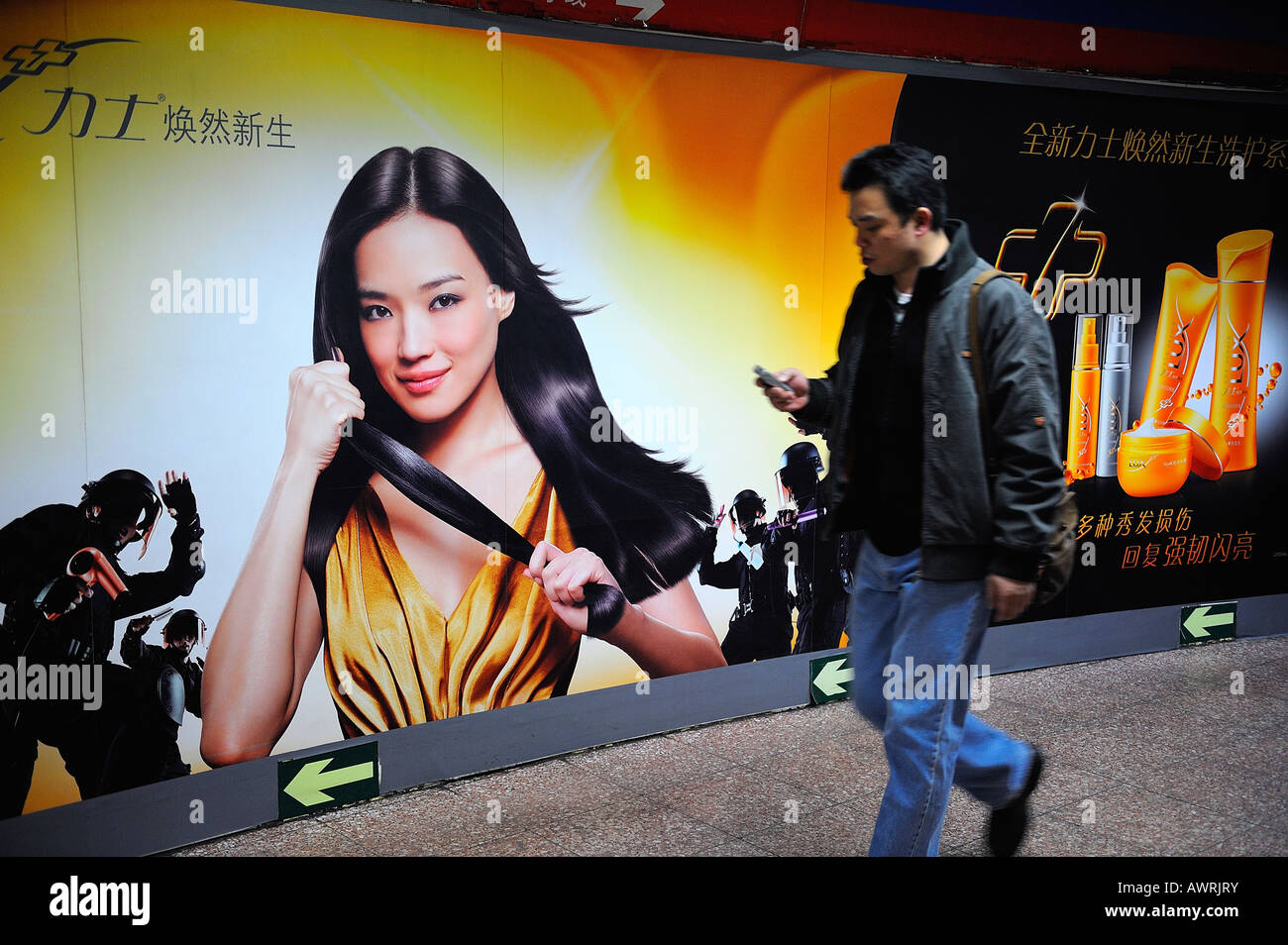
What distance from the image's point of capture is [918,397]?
119 inches

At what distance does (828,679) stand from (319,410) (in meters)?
2.67

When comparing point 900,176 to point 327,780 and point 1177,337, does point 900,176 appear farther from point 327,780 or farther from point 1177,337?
point 1177,337

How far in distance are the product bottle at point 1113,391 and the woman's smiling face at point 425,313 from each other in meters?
3.41

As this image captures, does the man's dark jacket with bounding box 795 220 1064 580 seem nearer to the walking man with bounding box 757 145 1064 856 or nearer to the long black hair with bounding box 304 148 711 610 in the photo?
the walking man with bounding box 757 145 1064 856

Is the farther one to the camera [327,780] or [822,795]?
[822,795]

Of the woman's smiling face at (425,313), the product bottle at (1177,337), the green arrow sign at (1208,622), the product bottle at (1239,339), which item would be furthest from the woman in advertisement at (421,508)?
the product bottle at (1239,339)

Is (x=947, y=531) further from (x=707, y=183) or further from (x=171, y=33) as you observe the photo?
(x=171, y=33)

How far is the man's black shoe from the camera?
326cm

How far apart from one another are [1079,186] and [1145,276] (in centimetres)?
63

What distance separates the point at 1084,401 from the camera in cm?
611

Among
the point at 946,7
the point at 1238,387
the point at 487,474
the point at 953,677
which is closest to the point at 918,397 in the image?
the point at 953,677

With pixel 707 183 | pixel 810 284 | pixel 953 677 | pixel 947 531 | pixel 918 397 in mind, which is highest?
pixel 707 183

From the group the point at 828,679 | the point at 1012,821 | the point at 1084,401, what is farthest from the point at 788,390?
the point at 1084,401

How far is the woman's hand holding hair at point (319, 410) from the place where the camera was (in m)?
3.97
